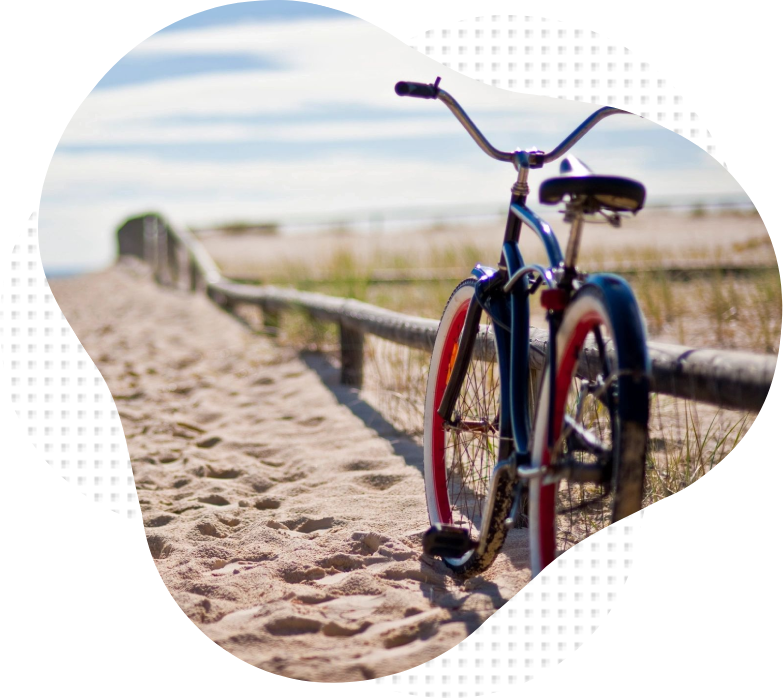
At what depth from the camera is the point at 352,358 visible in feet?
14.3

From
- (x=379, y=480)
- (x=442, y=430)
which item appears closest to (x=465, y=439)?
(x=442, y=430)

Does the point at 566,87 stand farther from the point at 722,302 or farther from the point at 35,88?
the point at 722,302

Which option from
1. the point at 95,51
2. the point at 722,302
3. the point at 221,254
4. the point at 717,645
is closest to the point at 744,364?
the point at 717,645

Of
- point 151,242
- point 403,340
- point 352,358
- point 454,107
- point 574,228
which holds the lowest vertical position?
point 352,358

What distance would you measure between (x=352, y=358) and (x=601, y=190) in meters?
3.04

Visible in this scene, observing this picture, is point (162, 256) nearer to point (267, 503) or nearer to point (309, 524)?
point (267, 503)

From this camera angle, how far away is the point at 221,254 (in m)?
15.3

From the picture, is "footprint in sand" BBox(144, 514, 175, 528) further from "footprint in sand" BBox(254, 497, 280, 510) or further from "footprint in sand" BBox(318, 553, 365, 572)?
"footprint in sand" BBox(318, 553, 365, 572)

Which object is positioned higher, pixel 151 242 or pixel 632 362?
pixel 151 242

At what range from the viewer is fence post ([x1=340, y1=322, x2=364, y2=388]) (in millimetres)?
4332

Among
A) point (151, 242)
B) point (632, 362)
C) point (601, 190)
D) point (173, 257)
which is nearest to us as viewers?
point (632, 362)

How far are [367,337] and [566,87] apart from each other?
2.57 metres

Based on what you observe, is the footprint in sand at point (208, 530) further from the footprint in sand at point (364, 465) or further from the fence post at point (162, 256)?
the fence post at point (162, 256)

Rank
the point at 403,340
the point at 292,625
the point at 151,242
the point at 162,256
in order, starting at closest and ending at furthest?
the point at 292,625 < the point at 403,340 < the point at 162,256 < the point at 151,242
